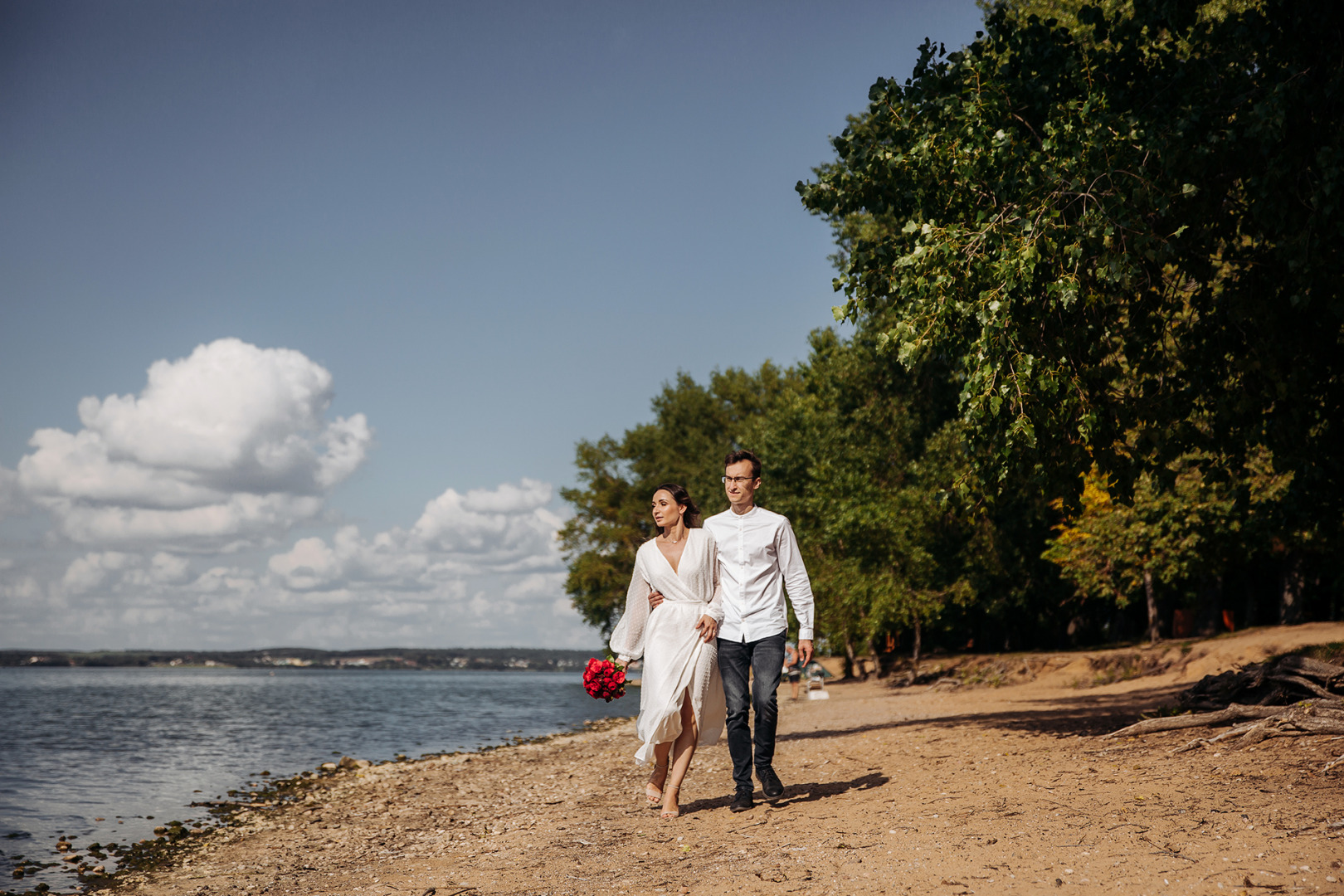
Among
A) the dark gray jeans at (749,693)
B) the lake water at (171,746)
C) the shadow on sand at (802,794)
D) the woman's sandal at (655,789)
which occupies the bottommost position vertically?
the lake water at (171,746)

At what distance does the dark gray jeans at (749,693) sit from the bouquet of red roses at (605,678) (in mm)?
998

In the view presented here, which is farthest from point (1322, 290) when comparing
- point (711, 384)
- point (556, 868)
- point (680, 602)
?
point (711, 384)

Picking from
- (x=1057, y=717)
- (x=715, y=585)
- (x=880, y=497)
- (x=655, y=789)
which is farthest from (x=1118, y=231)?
(x=880, y=497)

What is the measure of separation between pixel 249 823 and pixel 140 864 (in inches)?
90.9

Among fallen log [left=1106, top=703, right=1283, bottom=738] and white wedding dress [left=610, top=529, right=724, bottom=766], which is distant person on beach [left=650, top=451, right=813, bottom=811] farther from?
fallen log [left=1106, top=703, right=1283, bottom=738]

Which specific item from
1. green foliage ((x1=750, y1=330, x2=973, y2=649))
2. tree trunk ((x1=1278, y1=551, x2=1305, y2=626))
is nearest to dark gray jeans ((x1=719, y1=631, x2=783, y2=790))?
green foliage ((x1=750, y1=330, x2=973, y2=649))

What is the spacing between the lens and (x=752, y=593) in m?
7.09

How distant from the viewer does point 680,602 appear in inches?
281

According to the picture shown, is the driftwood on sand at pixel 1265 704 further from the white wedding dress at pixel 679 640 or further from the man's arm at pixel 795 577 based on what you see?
the white wedding dress at pixel 679 640

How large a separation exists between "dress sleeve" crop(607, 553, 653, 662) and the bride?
11 centimetres

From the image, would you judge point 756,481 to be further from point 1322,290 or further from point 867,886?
point 1322,290

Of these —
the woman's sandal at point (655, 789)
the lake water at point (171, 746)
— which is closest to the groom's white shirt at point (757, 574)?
the woman's sandal at point (655, 789)

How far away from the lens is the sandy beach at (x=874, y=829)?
5098 mm

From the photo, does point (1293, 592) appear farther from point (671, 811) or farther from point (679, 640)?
point (679, 640)
